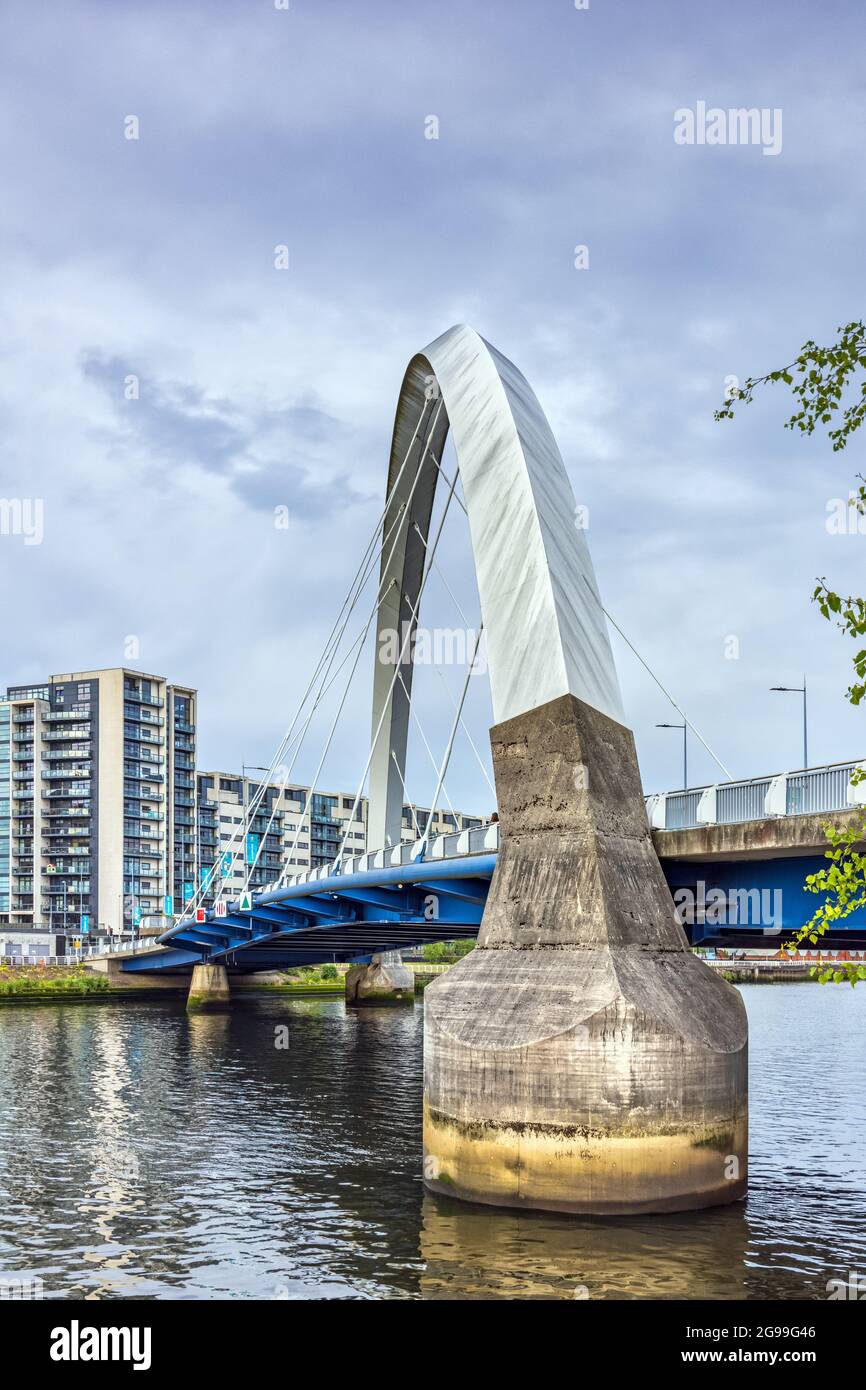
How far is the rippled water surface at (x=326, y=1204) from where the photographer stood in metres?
Result: 19.0

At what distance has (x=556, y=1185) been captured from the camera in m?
22.3

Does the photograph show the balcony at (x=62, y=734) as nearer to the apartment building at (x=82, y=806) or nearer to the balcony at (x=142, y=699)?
the apartment building at (x=82, y=806)

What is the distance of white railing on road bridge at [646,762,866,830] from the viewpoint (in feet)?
80.6

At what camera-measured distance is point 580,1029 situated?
2275 cm

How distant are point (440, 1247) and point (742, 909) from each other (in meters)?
11.3

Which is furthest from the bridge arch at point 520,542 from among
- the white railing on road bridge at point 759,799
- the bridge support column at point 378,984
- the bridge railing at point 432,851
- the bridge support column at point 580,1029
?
Answer: the bridge support column at point 378,984

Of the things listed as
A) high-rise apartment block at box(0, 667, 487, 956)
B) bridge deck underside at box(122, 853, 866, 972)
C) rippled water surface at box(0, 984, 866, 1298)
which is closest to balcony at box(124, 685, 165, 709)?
high-rise apartment block at box(0, 667, 487, 956)

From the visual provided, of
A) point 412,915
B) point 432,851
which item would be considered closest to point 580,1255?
point 432,851

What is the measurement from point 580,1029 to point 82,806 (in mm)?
149954

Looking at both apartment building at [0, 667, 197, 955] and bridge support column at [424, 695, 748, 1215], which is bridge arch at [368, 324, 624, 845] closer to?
bridge support column at [424, 695, 748, 1215]

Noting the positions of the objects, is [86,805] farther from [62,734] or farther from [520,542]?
[520,542]

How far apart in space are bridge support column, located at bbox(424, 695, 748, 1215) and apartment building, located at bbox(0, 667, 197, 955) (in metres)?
141

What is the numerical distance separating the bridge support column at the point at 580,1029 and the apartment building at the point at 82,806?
141499 millimetres
